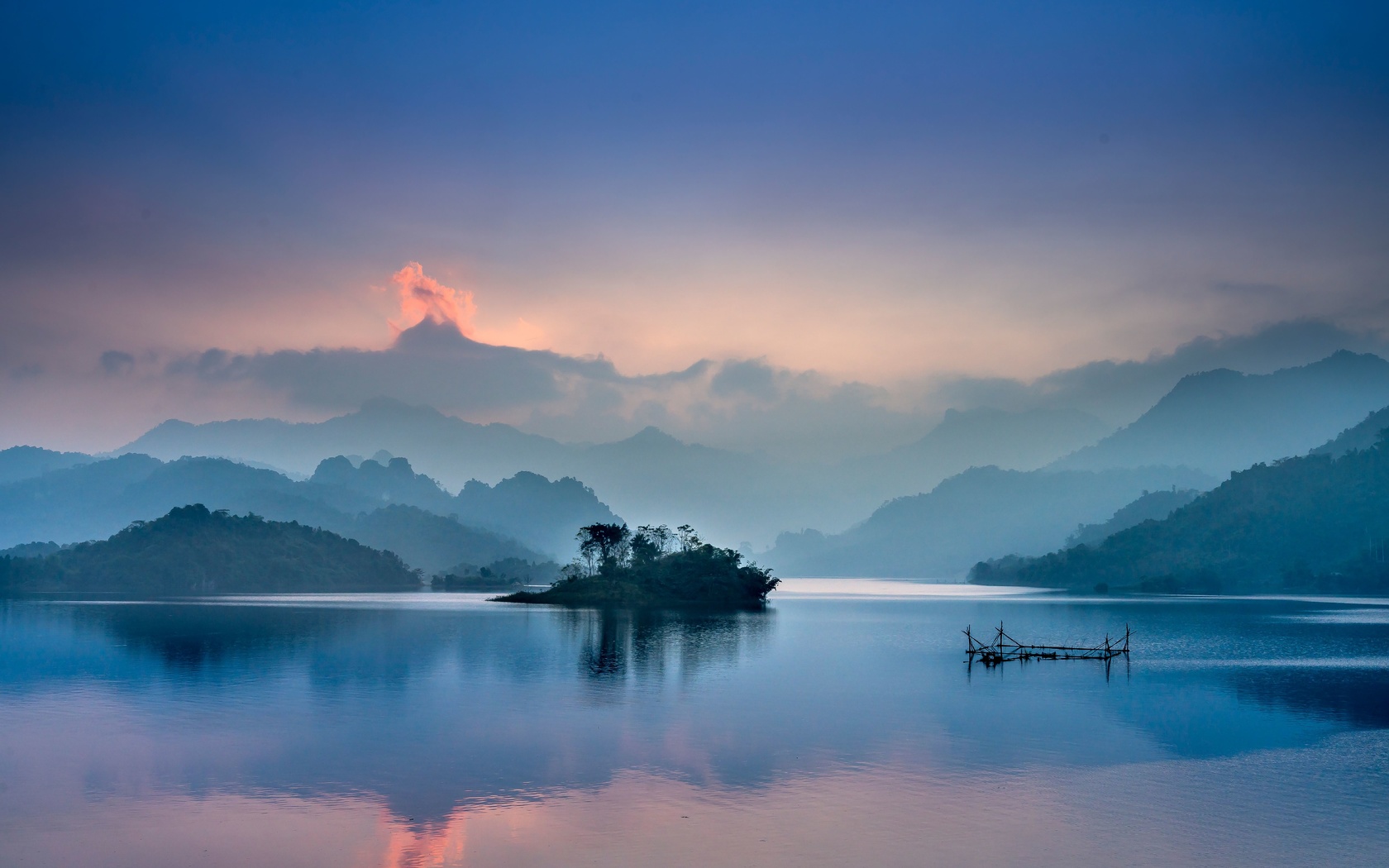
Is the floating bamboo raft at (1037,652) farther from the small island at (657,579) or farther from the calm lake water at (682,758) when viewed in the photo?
the small island at (657,579)

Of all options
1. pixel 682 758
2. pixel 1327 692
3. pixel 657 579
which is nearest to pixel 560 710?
pixel 682 758

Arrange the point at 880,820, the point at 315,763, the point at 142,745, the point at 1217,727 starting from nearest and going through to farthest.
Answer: the point at 880,820, the point at 315,763, the point at 142,745, the point at 1217,727

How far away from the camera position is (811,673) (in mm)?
64375

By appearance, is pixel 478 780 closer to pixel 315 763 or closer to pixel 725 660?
pixel 315 763

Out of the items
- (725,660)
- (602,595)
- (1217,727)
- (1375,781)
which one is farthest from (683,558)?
(1375,781)

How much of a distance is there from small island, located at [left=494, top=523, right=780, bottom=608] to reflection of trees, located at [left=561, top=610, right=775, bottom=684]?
82.5ft

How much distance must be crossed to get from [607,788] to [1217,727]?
2920 centimetres

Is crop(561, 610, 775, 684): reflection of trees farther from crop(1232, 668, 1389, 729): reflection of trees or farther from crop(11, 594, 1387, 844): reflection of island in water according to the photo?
crop(1232, 668, 1389, 729): reflection of trees

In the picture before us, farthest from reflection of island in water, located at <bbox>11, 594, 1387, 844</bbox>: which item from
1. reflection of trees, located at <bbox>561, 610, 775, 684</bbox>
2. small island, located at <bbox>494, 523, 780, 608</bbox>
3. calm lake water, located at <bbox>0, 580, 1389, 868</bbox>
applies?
small island, located at <bbox>494, 523, 780, 608</bbox>

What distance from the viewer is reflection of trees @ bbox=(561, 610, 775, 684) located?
65.8 metres

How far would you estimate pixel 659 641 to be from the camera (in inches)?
3524

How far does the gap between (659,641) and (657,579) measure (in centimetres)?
8411

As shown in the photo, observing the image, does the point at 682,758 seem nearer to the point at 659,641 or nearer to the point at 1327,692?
the point at 1327,692

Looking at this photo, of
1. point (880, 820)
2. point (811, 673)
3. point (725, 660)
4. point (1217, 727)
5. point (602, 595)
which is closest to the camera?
point (880, 820)
